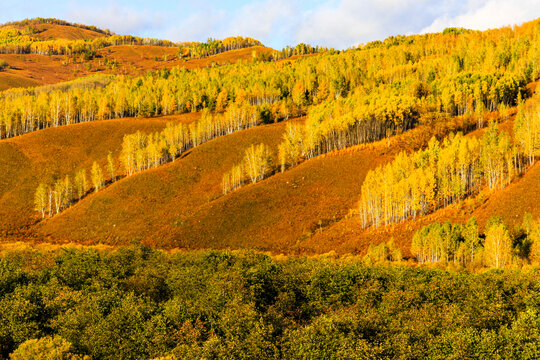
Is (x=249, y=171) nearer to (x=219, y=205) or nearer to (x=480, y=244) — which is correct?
(x=219, y=205)

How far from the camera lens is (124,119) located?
543 feet

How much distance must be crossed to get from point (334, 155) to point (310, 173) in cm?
1364

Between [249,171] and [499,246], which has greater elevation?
[249,171]

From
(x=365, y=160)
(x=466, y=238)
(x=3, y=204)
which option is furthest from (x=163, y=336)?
(x=3, y=204)

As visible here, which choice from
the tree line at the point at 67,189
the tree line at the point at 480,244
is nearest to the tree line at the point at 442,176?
the tree line at the point at 480,244

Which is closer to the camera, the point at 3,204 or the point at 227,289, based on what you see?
the point at 227,289

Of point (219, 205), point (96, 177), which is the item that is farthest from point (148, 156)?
point (219, 205)

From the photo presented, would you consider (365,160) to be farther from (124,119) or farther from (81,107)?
(81,107)

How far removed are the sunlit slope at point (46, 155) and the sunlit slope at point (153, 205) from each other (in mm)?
12643

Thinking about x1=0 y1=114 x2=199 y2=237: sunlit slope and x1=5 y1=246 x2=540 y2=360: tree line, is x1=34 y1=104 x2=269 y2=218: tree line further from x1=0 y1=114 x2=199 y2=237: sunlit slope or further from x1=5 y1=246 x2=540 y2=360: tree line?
x1=5 y1=246 x2=540 y2=360: tree line

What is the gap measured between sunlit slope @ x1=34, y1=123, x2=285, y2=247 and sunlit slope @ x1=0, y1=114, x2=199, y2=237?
12.6m

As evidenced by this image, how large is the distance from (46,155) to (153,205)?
57.0 meters

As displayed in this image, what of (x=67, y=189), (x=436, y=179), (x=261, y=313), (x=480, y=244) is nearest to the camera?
(x=261, y=313)

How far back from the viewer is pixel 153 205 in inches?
4072
